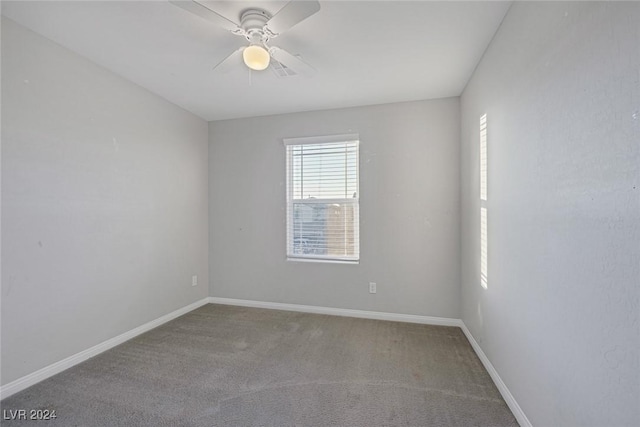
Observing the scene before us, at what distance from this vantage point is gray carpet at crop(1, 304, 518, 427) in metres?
1.66

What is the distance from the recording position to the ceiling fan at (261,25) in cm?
137

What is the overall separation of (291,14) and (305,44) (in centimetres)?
64

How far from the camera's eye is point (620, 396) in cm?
89

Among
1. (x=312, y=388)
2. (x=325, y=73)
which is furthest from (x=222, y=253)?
(x=325, y=73)

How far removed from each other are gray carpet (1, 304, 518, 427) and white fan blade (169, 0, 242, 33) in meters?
2.30

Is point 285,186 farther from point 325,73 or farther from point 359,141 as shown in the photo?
point 325,73

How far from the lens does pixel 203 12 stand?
1.42 m

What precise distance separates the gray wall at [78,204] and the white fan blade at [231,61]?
4.27ft

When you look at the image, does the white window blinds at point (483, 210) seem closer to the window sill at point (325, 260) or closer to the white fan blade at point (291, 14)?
the window sill at point (325, 260)

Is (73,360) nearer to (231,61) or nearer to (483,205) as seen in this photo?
(231,61)

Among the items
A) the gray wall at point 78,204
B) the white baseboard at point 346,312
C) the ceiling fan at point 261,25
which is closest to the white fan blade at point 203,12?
the ceiling fan at point 261,25

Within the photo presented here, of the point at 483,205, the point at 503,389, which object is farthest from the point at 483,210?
the point at 503,389

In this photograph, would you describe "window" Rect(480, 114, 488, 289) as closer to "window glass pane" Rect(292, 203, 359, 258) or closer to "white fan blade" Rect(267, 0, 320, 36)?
"window glass pane" Rect(292, 203, 359, 258)

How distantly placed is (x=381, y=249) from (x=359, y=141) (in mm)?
1311
